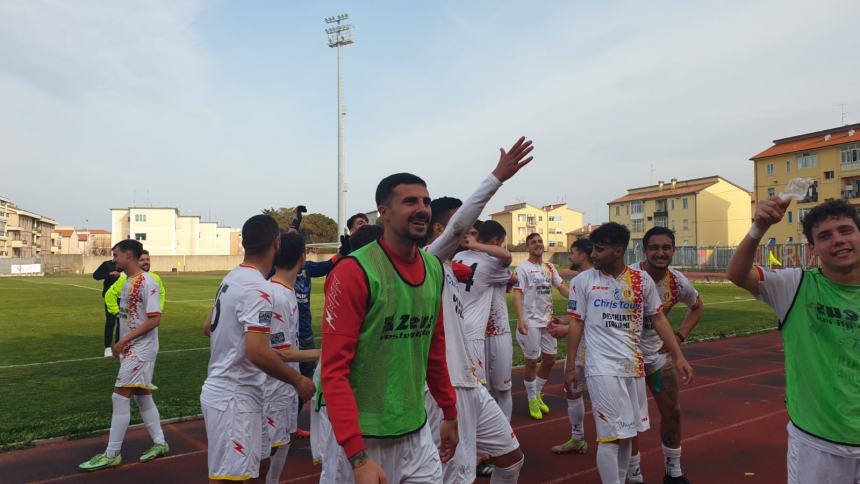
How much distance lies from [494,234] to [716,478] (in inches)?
125

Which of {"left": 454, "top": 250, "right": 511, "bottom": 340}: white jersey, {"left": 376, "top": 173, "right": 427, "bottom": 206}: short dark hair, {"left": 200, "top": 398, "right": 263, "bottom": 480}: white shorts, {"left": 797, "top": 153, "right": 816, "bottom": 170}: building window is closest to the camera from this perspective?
{"left": 376, "top": 173, "right": 427, "bottom": 206}: short dark hair

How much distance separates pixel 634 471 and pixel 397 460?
11.1ft

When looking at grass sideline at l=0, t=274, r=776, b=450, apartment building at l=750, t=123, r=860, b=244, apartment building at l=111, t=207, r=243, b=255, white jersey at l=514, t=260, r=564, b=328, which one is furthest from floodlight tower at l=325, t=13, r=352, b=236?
apartment building at l=111, t=207, r=243, b=255

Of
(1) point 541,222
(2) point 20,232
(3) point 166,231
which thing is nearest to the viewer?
(3) point 166,231

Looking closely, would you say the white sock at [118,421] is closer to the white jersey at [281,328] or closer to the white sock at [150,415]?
the white sock at [150,415]

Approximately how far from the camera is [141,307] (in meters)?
6.14

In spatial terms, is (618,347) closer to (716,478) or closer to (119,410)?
(716,478)

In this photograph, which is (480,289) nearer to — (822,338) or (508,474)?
(508,474)

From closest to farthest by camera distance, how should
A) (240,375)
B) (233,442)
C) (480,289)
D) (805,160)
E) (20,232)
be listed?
1. (233,442)
2. (240,375)
3. (480,289)
4. (805,160)
5. (20,232)

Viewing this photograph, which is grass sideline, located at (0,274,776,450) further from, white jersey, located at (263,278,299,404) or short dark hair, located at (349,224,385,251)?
short dark hair, located at (349,224,385,251)

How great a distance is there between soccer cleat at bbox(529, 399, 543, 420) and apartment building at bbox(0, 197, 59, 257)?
341 ft

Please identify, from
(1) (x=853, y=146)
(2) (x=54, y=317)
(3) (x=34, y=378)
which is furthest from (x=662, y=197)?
(3) (x=34, y=378)

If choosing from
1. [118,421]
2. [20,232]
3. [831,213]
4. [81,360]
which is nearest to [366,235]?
[831,213]

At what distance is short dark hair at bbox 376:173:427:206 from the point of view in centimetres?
287
